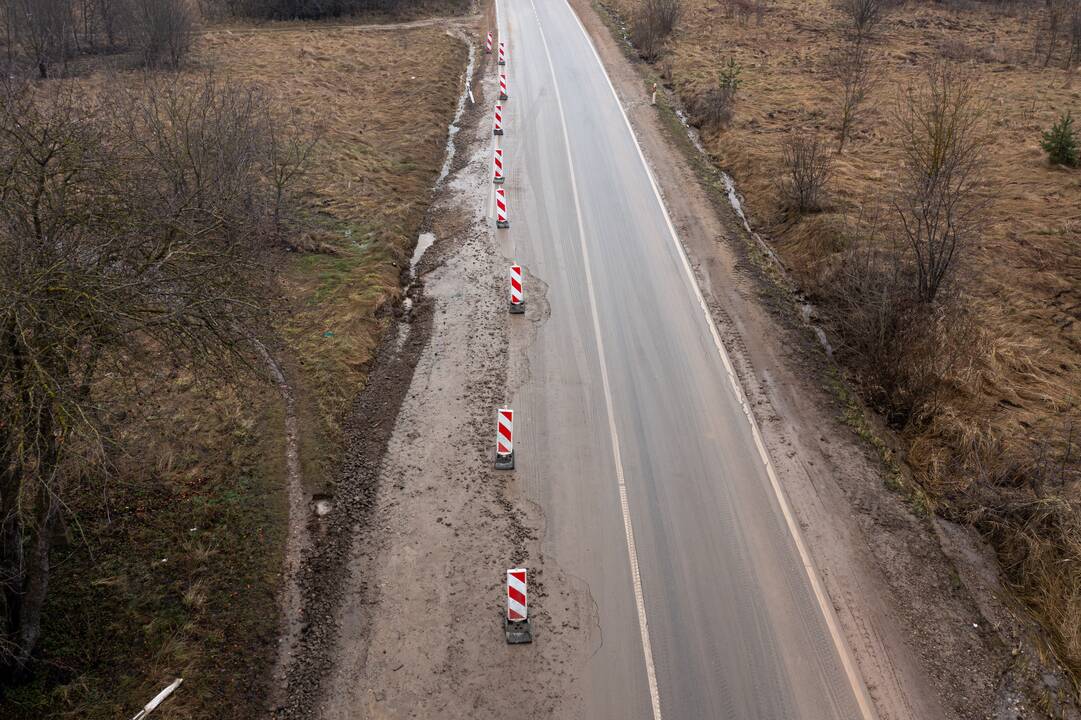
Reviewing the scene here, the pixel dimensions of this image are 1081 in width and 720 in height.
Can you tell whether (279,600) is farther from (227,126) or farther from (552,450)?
(227,126)

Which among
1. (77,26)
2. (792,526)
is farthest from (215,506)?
(77,26)

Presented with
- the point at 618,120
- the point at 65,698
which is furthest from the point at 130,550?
the point at 618,120

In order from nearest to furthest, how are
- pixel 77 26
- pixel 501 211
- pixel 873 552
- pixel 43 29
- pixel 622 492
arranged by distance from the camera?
pixel 873 552
pixel 622 492
pixel 501 211
pixel 43 29
pixel 77 26

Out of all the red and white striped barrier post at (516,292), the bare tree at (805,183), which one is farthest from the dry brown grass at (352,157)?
the bare tree at (805,183)

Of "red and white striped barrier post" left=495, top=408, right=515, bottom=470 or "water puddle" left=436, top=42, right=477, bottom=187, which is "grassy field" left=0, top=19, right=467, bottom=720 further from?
"red and white striped barrier post" left=495, top=408, right=515, bottom=470

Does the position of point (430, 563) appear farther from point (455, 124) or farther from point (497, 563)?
point (455, 124)

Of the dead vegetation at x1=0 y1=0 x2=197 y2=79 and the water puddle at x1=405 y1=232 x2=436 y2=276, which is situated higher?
the dead vegetation at x1=0 y1=0 x2=197 y2=79

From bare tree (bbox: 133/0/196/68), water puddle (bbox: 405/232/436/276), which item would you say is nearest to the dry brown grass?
water puddle (bbox: 405/232/436/276)
